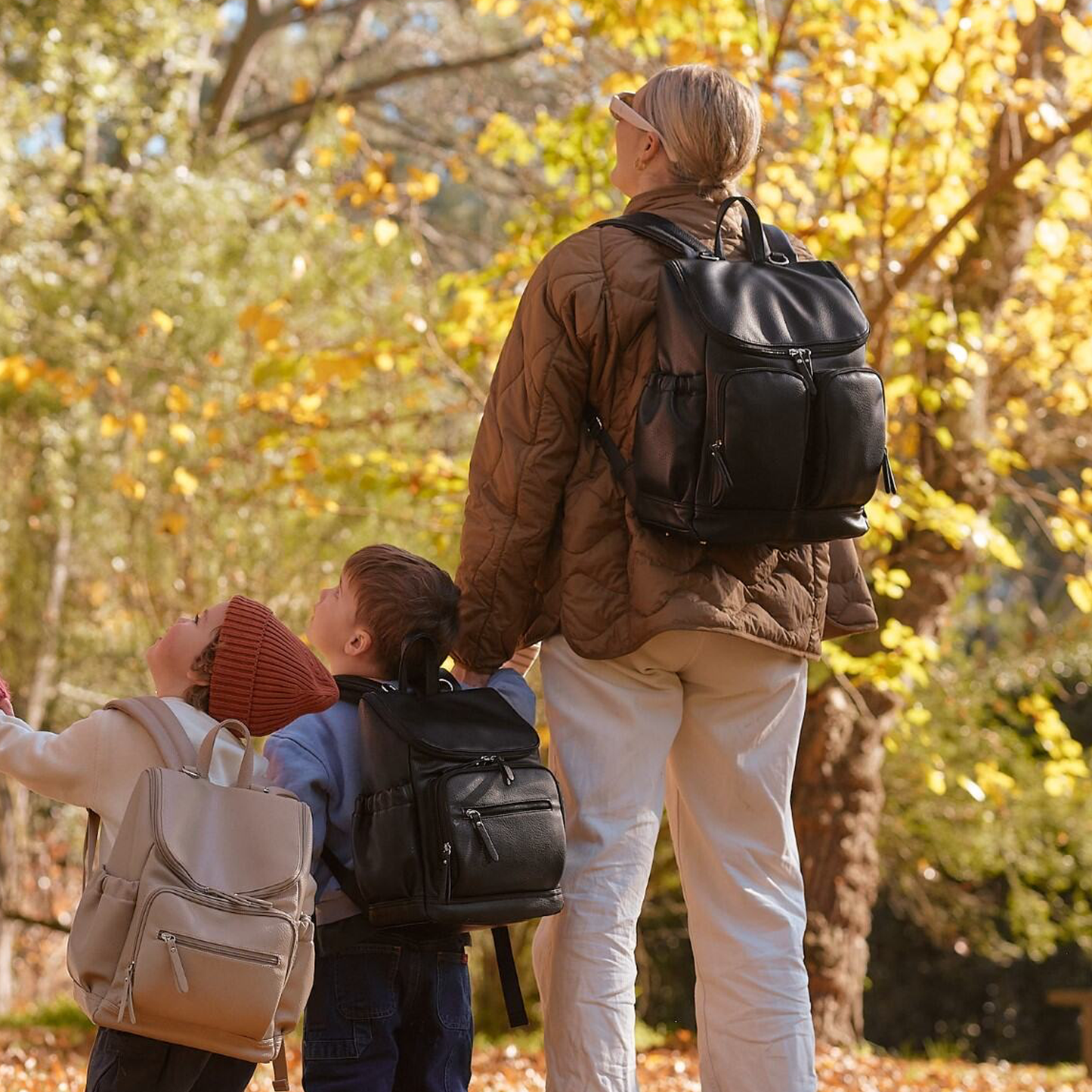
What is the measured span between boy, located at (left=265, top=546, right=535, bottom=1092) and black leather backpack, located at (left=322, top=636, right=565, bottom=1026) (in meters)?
0.07

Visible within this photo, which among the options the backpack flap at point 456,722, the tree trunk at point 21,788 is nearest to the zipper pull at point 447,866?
the backpack flap at point 456,722

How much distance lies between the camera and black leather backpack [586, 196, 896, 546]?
2322 millimetres

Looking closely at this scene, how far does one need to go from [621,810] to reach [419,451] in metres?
4.29

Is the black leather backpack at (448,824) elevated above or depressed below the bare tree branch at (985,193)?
below

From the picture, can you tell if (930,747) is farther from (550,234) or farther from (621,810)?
(621,810)

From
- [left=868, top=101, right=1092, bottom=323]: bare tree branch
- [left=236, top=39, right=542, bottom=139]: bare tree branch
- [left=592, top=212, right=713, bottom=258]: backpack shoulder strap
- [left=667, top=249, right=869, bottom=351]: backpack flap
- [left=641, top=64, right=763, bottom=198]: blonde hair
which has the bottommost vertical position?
[left=667, top=249, right=869, bottom=351]: backpack flap

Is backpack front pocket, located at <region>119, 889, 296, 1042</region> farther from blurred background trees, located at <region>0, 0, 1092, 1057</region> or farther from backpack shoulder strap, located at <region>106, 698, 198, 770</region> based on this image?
blurred background trees, located at <region>0, 0, 1092, 1057</region>

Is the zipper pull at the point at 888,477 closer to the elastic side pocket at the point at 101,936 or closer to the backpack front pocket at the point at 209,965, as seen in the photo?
the backpack front pocket at the point at 209,965

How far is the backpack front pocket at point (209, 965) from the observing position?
2.09 meters

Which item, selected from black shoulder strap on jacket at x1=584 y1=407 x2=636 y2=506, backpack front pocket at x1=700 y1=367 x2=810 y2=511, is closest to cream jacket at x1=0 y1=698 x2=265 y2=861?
black shoulder strap on jacket at x1=584 y1=407 x2=636 y2=506

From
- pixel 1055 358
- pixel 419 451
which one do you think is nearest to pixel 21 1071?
pixel 419 451

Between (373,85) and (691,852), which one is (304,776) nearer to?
(691,852)

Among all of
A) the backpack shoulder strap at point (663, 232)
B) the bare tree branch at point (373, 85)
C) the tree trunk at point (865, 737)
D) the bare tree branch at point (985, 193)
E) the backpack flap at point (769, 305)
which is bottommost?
the tree trunk at point (865, 737)

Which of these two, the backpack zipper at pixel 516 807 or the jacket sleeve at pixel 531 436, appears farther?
the jacket sleeve at pixel 531 436
